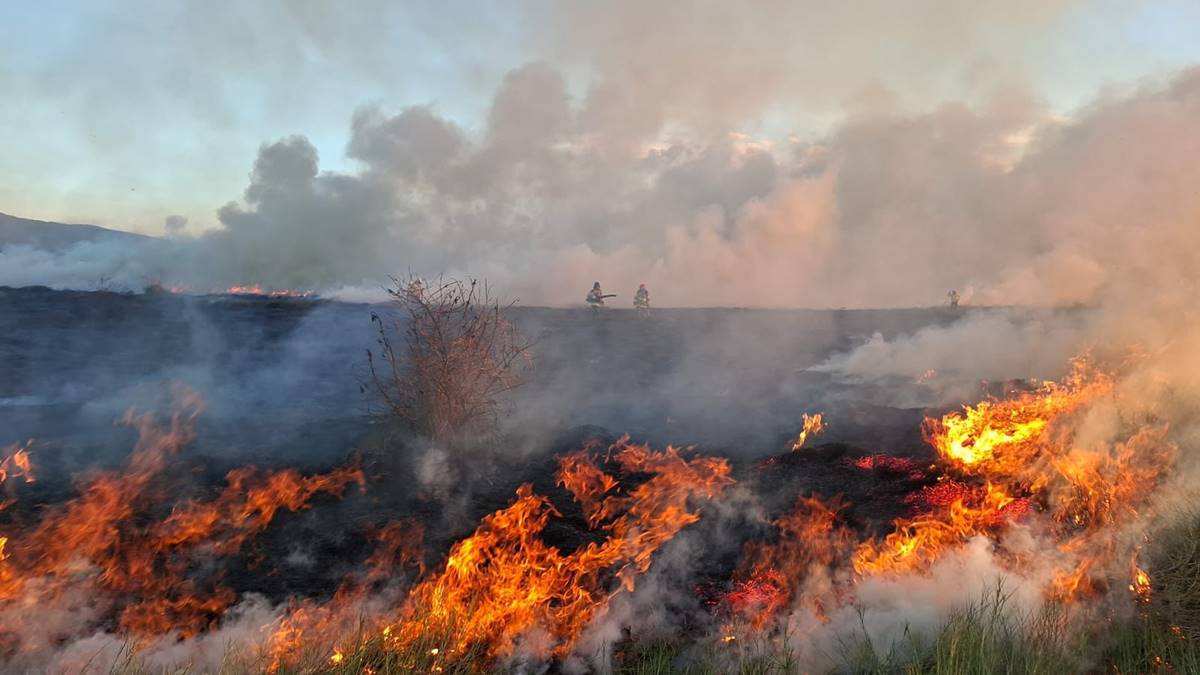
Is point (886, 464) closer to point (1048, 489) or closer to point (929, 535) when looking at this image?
point (1048, 489)

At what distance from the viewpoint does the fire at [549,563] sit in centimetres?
533

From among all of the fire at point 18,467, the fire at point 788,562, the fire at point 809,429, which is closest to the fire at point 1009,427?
the fire at point 788,562

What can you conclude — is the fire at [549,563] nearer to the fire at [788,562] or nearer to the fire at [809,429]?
the fire at [788,562]

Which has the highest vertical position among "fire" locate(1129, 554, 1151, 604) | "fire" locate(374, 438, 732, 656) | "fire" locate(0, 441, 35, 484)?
"fire" locate(1129, 554, 1151, 604)

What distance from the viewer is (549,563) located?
6.47 meters

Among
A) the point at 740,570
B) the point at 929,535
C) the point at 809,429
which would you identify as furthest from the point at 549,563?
the point at 809,429

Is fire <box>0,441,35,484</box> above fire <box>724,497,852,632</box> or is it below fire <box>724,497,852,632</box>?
above

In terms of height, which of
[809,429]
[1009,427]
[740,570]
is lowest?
Result: [740,570]

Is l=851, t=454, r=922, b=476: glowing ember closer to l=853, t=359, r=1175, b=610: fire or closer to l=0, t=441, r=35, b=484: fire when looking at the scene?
l=853, t=359, r=1175, b=610: fire

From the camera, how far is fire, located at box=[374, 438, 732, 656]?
533cm

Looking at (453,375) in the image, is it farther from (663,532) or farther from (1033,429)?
(1033,429)

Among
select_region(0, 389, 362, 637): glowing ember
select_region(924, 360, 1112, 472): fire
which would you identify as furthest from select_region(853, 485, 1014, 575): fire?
select_region(0, 389, 362, 637): glowing ember

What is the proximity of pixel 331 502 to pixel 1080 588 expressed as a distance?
705 cm

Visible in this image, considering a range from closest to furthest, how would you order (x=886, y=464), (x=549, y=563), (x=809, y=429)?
(x=549, y=563)
(x=886, y=464)
(x=809, y=429)
